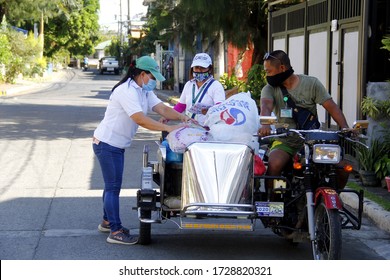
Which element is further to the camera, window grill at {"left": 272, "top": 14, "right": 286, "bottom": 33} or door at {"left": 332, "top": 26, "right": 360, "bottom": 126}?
window grill at {"left": 272, "top": 14, "right": 286, "bottom": 33}

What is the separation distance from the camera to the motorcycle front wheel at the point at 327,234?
18.0 feet

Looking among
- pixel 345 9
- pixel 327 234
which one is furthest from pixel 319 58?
pixel 327 234

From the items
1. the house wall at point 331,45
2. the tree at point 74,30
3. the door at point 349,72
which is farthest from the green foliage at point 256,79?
the tree at point 74,30

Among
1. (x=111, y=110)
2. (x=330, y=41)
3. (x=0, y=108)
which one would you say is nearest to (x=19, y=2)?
(x=0, y=108)

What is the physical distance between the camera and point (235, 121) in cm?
627

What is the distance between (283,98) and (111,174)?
1842 millimetres

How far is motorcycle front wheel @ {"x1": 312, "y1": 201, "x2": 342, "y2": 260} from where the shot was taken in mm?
5473

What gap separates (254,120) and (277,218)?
0.91m

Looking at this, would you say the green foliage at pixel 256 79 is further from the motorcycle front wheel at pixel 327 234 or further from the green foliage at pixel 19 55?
the green foliage at pixel 19 55

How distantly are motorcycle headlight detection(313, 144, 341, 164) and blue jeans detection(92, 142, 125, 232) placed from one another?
216cm

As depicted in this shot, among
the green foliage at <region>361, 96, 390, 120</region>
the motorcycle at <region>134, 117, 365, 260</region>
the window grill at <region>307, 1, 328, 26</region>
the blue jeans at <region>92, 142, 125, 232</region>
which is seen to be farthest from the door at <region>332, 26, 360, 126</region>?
the blue jeans at <region>92, 142, 125, 232</region>

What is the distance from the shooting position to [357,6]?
1097 centimetres

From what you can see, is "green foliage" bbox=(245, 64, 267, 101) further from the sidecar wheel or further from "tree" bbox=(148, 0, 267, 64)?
the sidecar wheel
